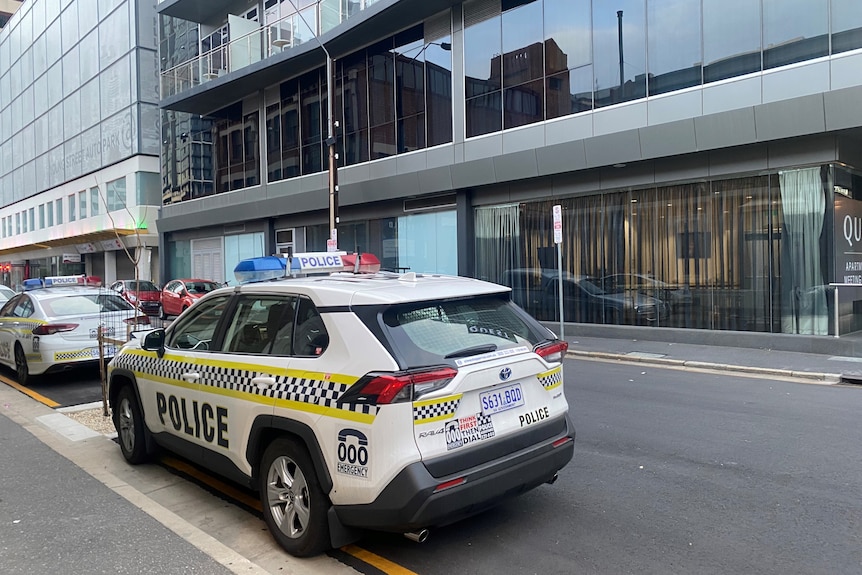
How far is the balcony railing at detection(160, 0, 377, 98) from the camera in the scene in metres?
20.9

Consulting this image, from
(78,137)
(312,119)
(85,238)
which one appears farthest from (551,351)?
(78,137)

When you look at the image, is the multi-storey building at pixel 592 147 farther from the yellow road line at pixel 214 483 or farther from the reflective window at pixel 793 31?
the yellow road line at pixel 214 483

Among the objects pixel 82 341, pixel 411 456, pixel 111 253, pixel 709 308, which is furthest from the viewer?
pixel 111 253

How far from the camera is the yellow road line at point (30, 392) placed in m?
8.04

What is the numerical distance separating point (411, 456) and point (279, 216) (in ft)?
74.8

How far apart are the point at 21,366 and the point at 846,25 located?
15.5 meters

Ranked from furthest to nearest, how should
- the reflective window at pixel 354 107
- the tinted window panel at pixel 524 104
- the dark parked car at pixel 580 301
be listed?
the reflective window at pixel 354 107 → the tinted window panel at pixel 524 104 → the dark parked car at pixel 580 301

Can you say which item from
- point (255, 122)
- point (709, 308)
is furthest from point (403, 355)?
point (255, 122)

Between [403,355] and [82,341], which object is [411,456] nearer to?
[403,355]

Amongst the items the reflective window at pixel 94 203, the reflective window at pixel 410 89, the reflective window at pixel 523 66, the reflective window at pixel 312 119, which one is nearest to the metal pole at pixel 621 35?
A: the reflective window at pixel 523 66

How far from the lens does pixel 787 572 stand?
11.3 feet

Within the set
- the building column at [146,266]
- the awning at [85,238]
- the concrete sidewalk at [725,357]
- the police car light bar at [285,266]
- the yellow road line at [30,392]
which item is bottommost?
the concrete sidewalk at [725,357]

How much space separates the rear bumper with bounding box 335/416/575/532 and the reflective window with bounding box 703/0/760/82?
39.1ft

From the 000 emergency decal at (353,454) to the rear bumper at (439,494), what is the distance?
17 centimetres
